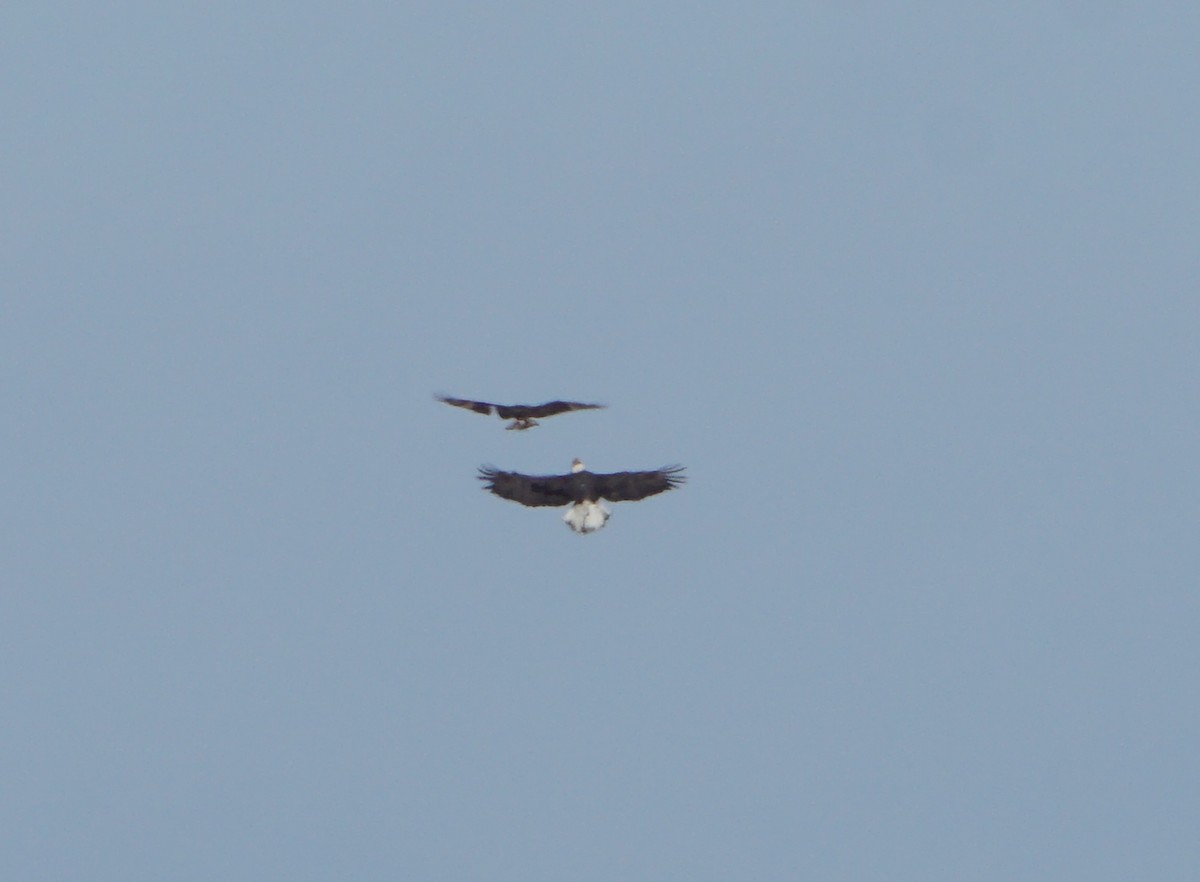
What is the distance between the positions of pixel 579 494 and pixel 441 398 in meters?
6.86

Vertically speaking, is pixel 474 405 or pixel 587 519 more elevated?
pixel 474 405

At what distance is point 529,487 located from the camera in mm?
47969

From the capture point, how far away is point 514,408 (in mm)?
52281

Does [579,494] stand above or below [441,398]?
below

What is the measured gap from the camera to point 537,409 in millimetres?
52125

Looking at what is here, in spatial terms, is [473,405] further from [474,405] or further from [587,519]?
[587,519]

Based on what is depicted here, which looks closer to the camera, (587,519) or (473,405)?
(587,519)

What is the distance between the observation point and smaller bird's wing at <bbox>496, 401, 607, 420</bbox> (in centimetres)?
5169

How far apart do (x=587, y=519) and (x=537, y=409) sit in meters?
5.89

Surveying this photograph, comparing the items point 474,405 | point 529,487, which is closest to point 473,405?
point 474,405

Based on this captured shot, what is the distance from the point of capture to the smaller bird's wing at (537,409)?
170 feet

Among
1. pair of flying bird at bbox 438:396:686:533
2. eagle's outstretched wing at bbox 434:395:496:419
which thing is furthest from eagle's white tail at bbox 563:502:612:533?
eagle's outstretched wing at bbox 434:395:496:419

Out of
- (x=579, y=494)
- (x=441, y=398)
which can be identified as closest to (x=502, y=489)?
(x=579, y=494)

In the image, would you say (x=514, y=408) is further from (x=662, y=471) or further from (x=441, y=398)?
(x=662, y=471)
